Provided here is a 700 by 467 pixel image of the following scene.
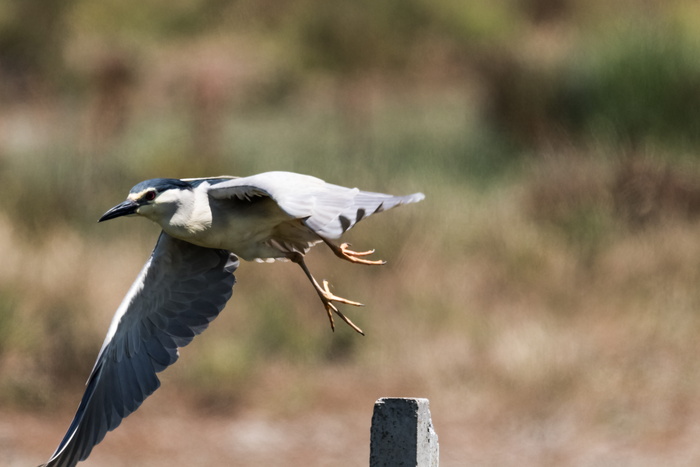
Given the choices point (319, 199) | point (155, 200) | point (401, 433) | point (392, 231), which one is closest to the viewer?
point (401, 433)

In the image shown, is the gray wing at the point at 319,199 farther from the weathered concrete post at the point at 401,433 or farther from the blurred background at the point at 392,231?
the blurred background at the point at 392,231

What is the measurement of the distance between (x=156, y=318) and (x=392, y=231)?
659cm

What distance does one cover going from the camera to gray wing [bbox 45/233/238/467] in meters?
6.25

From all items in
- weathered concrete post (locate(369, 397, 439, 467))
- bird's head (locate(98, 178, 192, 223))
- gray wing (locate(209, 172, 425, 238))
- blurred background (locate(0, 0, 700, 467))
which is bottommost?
weathered concrete post (locate(369, 397, 439, 467))

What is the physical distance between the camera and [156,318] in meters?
6.37

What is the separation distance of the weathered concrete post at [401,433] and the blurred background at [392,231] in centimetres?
589

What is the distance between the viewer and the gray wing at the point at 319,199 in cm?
524

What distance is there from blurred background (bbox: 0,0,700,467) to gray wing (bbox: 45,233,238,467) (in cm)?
381

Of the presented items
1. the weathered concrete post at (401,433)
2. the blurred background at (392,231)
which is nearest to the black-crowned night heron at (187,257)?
the weathered concrete post at (401,433)

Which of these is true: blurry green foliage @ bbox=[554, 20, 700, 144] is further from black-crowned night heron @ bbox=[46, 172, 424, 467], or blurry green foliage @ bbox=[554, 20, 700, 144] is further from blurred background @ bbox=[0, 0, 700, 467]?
black-crowned night heron @ bbox=[46, 172, 424, 467]

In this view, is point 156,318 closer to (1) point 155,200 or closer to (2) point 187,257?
(2) point 187,257

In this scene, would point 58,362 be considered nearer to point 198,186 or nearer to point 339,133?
point 198,186

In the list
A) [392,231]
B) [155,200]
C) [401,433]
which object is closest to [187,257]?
[155,200]

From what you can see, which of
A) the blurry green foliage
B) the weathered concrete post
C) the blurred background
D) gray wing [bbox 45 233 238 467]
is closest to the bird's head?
gray wing [bbox 45 233 238 467]
